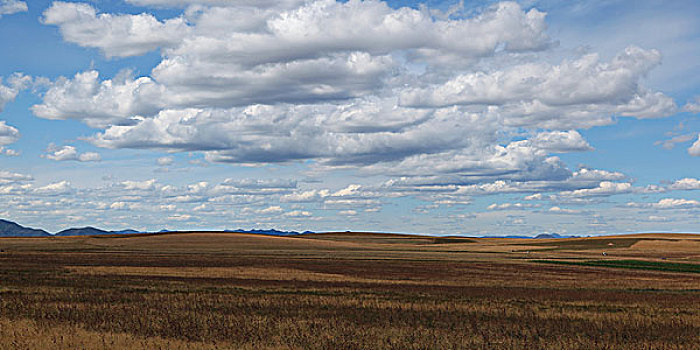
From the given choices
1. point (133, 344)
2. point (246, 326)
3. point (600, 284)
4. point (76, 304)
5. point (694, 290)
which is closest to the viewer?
point (133, 344)

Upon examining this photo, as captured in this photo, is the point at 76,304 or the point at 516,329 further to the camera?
the point at 76,304

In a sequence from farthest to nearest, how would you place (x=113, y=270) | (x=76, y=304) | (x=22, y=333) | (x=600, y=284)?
(x=113, y=270) < (x=600, y=284) < (x=76, y=304) < (x=22, y=333)

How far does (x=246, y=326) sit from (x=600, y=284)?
1392 inches

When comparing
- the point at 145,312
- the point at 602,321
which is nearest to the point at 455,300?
the point at 602,321

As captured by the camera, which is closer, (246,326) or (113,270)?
(246,326)

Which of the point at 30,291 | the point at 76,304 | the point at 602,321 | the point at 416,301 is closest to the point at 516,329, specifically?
the point at 602,321

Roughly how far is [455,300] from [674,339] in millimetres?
14106

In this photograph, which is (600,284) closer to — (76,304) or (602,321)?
(602,321)

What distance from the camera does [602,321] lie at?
2989 centimetres

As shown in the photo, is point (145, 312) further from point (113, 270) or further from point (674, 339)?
point (113, 270)

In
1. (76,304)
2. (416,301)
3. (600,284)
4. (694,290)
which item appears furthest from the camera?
(600,284)

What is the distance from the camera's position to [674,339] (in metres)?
25.1

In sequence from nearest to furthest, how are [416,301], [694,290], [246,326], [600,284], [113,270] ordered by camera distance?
[246,326]
[416,301]
[694,290]
[600,284]
[113,270]

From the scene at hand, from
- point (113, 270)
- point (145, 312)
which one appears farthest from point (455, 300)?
point (113, 270)
